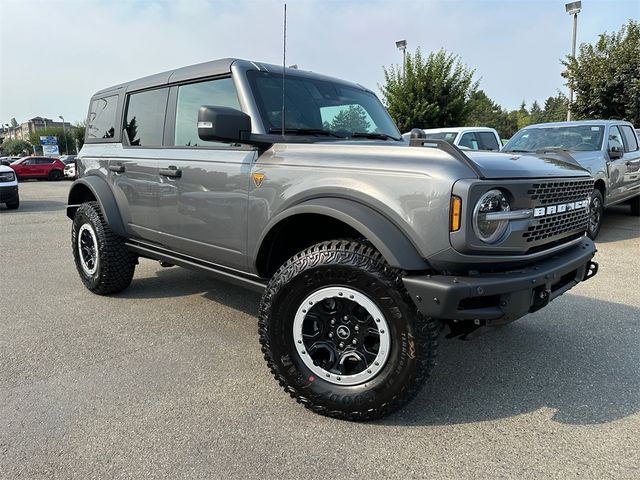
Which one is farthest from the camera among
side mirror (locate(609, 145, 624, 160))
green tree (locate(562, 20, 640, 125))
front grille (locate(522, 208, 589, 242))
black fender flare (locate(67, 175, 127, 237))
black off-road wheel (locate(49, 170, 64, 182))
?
black off-road wheel (locate(49, 170, 64, 182))

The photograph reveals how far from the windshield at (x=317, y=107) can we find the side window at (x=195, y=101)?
7.8 inches

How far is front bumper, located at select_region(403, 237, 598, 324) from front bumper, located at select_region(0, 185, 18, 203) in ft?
45.0

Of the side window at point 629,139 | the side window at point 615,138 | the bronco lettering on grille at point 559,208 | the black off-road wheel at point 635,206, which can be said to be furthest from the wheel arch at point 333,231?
the black off-road wheel at point 635,206

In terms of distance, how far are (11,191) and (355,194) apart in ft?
43.9

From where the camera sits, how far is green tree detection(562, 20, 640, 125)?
50.0ft

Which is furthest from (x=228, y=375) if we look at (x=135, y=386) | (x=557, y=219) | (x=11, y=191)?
(x=11, y=191)

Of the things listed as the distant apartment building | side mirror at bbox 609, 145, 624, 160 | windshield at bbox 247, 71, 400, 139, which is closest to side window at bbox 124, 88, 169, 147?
windshield at bbox 247, 71, 400, 139

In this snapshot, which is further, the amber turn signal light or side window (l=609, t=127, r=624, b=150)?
side window (l=609, t=127, r=624, b=150)

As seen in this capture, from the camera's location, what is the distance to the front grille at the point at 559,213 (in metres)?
2.36

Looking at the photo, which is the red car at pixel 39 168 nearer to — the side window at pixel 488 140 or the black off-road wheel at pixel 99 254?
the side window at pixel 488 140

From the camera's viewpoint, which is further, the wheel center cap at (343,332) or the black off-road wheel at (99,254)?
the black off-road wheel at (99,254)

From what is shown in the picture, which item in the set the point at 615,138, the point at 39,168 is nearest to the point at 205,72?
the point at 615,138

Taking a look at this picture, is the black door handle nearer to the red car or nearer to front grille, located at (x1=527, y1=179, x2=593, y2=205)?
front grille, located at (x1=527, y1=179, x2=593, y2=205)

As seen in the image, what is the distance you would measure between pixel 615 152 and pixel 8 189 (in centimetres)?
1399
